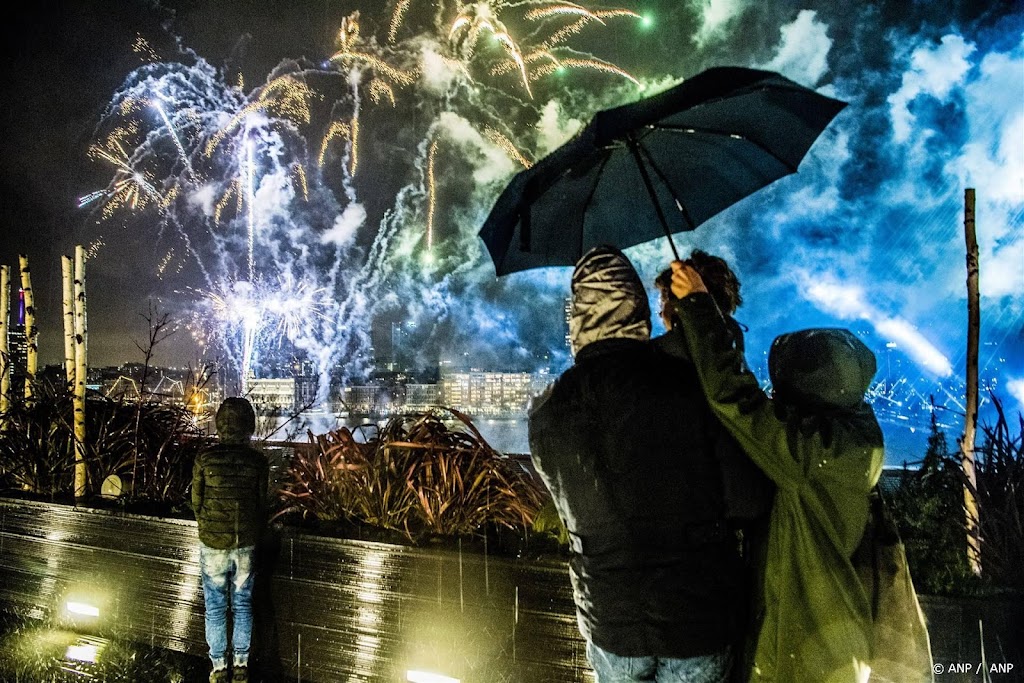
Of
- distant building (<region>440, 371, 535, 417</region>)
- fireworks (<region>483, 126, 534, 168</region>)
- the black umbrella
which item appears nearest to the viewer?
the black umbrella

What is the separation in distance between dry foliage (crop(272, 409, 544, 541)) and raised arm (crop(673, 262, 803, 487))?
7.45ft

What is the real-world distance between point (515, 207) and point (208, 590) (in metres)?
3.14

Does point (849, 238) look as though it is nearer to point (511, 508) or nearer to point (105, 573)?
point (511, 508)

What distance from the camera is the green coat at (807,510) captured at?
5.26 feet

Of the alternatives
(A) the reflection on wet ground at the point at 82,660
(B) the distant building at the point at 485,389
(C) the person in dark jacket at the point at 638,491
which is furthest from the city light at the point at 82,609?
(B) the distant building at the point at 485,389

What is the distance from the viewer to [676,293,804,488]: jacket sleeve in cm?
160

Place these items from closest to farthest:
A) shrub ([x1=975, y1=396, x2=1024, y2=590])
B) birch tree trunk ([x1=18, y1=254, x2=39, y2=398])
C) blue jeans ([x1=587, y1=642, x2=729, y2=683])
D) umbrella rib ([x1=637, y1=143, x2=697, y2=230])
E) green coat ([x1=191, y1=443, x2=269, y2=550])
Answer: blue jeans ([x1=587, y1=642, x2=729, y2=683]), umbrella rib ([x1=637, y1=143, x2=697, y2=230]), shrub ([x1=975, y1=396, x2=1024, y2=590]), green coat ([x1=191, y1=443, x2=269, y2=550]), birch tree trunk ([x1=18, y1=254, x2=39, y2=398])

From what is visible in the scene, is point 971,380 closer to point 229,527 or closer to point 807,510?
point 807,510

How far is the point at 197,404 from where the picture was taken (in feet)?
24.8

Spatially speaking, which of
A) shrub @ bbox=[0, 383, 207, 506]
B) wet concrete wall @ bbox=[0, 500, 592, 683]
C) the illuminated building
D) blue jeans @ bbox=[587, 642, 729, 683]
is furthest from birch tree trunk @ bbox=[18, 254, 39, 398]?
blue jeans @ bbox=[587, 642, 729, 683]

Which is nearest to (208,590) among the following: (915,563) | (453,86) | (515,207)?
(515,207)

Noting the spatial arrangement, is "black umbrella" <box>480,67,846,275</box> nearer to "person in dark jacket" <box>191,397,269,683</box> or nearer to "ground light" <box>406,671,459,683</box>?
"person in dark jacket" <box>191,397,269,683</box>

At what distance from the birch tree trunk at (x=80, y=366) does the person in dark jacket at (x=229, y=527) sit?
9.59ft

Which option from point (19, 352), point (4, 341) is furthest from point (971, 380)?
point (19, 352)
